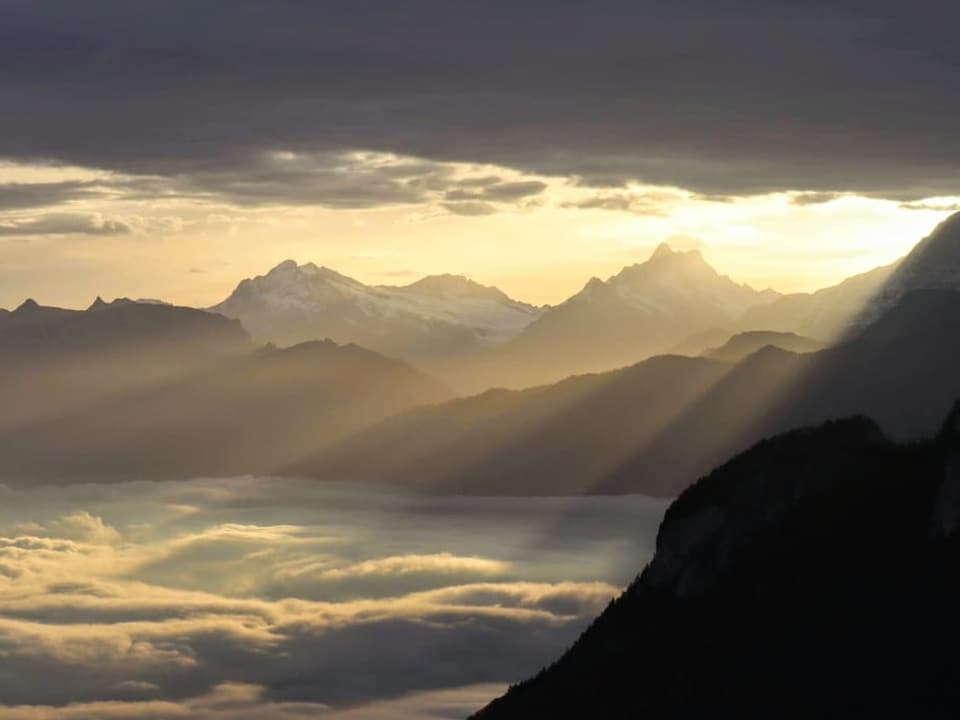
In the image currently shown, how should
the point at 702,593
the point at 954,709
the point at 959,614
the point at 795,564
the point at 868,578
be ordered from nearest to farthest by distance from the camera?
1. the point at 954,709
2. the point at 959,614
3. the point at 868,578
4. the point at 795,564
5. the point at 702,593

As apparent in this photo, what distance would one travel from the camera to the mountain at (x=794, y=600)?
132 metres

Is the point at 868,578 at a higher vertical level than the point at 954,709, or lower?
higher

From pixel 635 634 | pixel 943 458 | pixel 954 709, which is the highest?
pixel 943 458

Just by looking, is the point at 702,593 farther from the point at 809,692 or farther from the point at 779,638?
the point at 809,692

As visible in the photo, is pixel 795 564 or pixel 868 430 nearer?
pixel 795 564

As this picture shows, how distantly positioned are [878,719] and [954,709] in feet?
22.8

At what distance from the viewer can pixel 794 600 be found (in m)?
150

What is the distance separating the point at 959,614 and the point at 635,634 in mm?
46369

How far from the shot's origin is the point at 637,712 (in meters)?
149

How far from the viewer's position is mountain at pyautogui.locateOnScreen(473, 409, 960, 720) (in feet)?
432

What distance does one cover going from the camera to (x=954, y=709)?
119 m

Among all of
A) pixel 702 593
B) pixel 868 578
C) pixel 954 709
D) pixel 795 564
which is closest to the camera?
pixel 954 709

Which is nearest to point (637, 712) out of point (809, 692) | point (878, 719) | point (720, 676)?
point (720, 676)

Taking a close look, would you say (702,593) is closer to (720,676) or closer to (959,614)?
(720,676)
